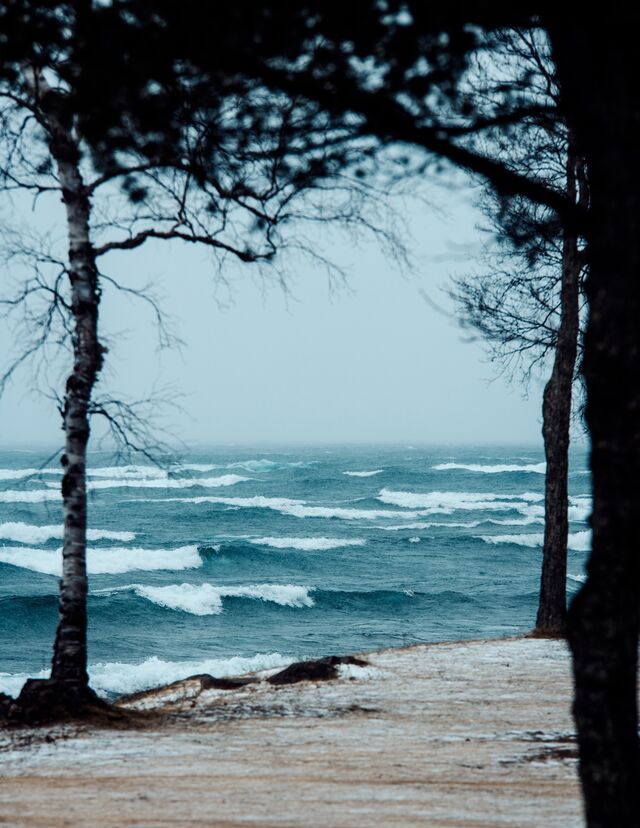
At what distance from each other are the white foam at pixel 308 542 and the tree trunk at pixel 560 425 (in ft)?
88.2

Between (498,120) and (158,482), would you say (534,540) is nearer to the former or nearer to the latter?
(498,120)

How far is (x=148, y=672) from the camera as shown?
1658cm

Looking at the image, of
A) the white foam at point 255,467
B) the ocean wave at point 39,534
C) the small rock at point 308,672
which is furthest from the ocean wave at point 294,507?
the small rock at point 308,672

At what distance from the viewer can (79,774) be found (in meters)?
6.01

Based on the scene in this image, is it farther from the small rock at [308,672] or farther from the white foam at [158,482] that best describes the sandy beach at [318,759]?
the white foam at [158,482]

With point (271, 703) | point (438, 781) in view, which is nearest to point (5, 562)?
point (271, 703)

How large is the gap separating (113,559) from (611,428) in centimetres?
3311

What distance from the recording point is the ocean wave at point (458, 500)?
5741 cm

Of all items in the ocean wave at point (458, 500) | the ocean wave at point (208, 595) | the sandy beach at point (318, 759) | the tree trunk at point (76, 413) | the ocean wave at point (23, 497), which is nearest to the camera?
the sandy beach at point (318, 759)

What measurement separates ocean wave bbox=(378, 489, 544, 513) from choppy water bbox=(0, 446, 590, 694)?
0.15m

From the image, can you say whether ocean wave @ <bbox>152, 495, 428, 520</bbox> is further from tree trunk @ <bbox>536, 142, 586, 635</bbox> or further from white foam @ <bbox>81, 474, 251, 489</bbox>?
tree trunk @ <bbox>536, 142, 586, 635</bbox>

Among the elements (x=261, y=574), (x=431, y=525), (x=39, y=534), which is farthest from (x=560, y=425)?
(x=431, y=525)

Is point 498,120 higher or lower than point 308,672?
higher

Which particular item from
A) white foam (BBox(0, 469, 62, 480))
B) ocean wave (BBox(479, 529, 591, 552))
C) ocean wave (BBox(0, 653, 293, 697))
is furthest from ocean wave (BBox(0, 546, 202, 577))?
white foam (BBox(0, 469, 62, 480))
